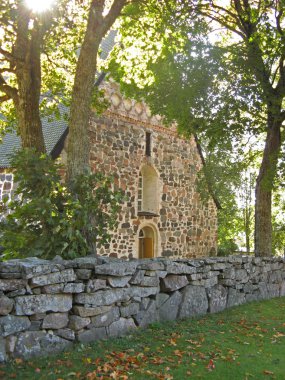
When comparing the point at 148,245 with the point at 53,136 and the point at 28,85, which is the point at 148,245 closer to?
the point at 53,136

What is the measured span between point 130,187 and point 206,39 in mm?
6421

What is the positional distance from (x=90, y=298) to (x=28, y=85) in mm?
5196

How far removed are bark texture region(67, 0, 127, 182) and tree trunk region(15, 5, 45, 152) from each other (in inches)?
38.4

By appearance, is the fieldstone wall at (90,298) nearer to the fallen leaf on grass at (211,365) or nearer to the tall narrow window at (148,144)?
the fallen leaf on grass at (211,365)

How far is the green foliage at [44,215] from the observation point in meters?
6.99

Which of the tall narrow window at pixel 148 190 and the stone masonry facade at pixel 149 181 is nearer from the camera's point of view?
the stone masonry facade at pixel 149 181

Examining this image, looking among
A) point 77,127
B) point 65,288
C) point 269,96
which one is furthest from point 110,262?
point 269,96

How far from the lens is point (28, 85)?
30.8 ft

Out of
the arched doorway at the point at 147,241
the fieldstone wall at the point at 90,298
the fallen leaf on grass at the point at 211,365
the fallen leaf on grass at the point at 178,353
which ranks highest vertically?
the arched doorway at the point at 147,241

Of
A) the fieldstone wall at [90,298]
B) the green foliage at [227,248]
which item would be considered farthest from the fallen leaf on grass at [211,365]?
the green foliage at [227,248]

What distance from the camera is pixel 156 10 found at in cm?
1151

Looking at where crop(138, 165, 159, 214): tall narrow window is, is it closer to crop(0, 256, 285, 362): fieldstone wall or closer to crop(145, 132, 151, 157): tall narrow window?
Result: crop(145, 132, 151, 157): tall narrow window

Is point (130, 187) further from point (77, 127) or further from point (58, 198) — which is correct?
point (58, 198)

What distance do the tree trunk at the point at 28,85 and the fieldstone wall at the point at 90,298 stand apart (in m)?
3.52
